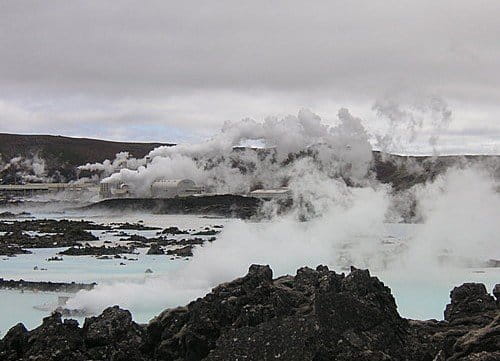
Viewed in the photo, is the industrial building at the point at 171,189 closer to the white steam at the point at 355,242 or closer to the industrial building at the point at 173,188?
the industrial building at the point at 173,188

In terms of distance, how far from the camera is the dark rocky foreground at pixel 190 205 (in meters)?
55.4

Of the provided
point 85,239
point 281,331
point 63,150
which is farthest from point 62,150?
point 281,331

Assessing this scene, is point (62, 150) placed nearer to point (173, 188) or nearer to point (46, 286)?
point (173, 188)

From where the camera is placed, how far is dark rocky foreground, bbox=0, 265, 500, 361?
8289 mm

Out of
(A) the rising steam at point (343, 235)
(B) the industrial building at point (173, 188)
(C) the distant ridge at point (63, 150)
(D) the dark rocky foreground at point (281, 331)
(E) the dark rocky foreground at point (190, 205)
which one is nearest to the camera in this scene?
(D) the dark rocky foreground at point (281, 331)

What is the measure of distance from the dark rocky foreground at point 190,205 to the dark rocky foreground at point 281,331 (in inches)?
1671

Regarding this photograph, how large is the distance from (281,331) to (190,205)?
50703mm

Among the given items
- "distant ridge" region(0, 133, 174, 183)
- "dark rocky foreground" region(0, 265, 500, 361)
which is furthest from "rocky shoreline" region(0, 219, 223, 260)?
"distant ridge" region(0, 133, 174, 183)

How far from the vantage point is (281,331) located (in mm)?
8461

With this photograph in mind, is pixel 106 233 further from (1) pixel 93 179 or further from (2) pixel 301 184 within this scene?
(1) pixel 93 179

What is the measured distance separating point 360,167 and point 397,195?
8.53ft

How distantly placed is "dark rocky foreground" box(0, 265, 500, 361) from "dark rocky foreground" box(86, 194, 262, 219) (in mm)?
42442

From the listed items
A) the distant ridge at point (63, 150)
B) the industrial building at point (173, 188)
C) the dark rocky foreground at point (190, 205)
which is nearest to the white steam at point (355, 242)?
the dark rocky foreground at point (190, 205)

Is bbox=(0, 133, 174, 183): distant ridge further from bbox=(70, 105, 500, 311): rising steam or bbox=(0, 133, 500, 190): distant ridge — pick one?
bbox=(70, 105, 500, 311): rising steam
